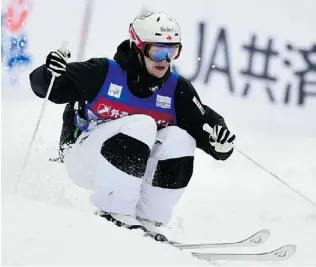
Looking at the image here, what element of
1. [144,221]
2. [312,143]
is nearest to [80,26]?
[312,143]

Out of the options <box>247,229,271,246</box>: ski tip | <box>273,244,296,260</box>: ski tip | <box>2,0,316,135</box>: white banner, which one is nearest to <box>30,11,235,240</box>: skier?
<box>247,229,271,246</box>: ski tip

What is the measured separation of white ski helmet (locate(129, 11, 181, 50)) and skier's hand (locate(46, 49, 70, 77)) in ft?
1.40

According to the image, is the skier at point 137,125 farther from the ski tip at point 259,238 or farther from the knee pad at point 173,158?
the ski tip at point 259,238

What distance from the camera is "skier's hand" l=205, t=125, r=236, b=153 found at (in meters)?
3.58

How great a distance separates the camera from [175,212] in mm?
4746

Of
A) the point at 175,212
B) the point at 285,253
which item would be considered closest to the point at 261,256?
the point at 285,253

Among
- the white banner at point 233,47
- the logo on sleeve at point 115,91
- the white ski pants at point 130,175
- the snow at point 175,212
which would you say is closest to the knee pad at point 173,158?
the white ski pants at point 130,175

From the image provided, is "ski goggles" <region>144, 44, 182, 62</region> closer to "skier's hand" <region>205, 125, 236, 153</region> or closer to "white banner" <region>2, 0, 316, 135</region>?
"skier's hand" <region>205, 125, 236, 153</region>

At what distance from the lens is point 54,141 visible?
583cm

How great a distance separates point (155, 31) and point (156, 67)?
7.6 inches

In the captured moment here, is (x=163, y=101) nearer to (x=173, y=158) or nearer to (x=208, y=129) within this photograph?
(x=208, y=129)

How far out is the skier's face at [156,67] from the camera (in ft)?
11.9

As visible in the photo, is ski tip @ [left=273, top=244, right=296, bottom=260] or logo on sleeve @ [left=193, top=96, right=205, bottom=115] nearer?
ski tip @ [left=273, top=244, right=296, bottom=260]

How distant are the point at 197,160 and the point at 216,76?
3.94 feet
